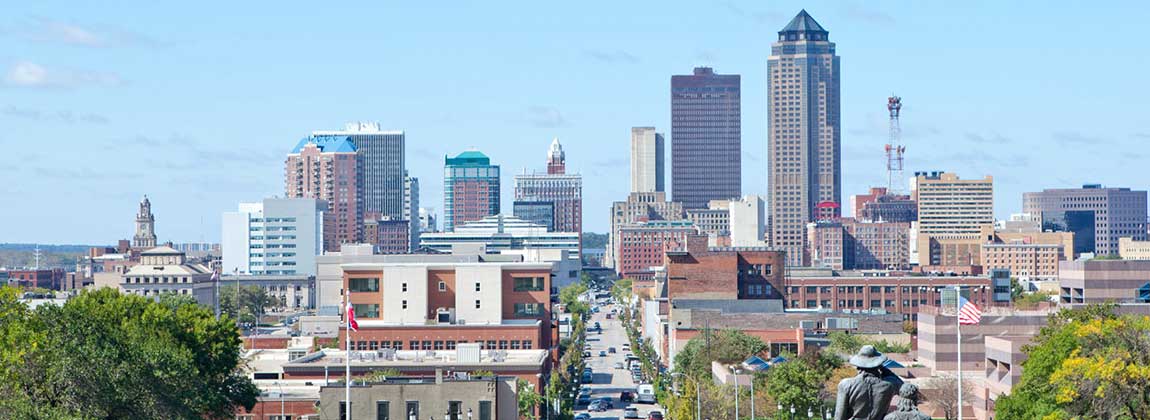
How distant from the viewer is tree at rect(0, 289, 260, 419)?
77.4 m

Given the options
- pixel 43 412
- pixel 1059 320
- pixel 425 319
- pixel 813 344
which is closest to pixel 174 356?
pixel 43 412

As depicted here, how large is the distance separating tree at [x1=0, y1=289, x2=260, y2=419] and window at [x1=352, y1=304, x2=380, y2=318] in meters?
43.4

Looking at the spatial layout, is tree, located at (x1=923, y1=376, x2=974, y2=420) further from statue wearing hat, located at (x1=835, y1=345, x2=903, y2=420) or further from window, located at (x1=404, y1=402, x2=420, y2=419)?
statue wearing hat, located at (x1=835, y1=345, x2=903, y2=420)

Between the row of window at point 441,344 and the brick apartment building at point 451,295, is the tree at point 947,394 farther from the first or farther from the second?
the brick apartment building at point 451,295

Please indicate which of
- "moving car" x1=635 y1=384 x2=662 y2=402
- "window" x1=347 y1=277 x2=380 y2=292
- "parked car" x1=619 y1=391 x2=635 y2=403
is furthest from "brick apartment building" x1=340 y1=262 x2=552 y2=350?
"moving car" x1=635 y1=384 x2=662 y2=402

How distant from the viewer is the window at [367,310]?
6216 inches

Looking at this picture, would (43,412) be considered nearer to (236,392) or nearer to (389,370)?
(236,392)

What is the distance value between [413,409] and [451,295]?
60.7 m

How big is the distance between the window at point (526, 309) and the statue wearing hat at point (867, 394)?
12973 cm

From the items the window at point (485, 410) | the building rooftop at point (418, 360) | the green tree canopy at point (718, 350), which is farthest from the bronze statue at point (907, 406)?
the green tree canopy at point (718, 350)

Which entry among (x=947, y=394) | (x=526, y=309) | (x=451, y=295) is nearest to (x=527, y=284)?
(x=526, y=309)

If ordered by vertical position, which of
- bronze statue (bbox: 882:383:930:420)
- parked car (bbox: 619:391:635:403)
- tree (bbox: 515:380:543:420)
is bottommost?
parked car (bbox: 619:391:635:403)

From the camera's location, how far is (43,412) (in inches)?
2849

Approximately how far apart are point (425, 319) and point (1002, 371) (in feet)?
174
